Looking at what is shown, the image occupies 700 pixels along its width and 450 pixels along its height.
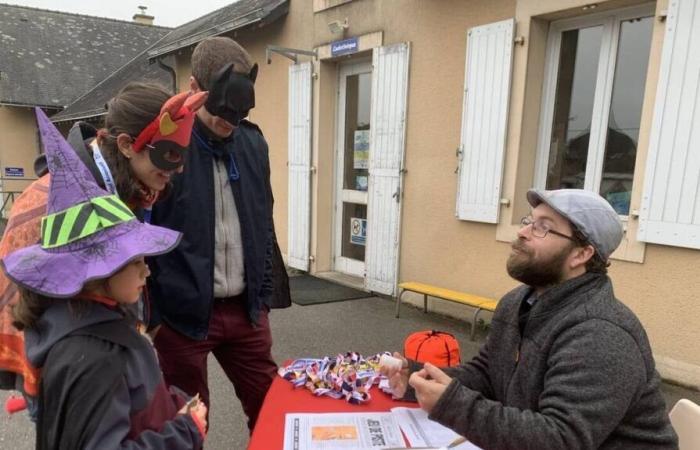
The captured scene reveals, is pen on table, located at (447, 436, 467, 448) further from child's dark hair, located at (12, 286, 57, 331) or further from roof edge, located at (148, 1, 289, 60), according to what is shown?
roof edge, located at (148, 1, 289, 60)

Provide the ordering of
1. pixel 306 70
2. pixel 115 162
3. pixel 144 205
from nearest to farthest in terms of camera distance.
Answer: pixel 115 162, pixel 144 205, pixel 306 70

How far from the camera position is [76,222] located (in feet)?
3.17

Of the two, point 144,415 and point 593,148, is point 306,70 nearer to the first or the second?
point 593,148

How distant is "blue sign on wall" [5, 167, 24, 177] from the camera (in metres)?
14.4

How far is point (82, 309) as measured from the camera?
3.23 feet

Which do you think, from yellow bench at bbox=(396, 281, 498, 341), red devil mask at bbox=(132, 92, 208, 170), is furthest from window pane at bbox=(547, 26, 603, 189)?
red devil mask at bbox=(132, 92, 208, 170)

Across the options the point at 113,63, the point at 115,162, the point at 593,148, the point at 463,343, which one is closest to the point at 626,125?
the point at 593,148

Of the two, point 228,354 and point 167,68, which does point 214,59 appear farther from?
point 167,68

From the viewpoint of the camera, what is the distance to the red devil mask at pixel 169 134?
4.21ft

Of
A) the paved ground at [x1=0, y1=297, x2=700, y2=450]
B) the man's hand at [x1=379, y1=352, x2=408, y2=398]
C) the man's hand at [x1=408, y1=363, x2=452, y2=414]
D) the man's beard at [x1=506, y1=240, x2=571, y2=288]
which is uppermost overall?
the man's beard at [x1=506, y1=240, x2=571, y2=288]

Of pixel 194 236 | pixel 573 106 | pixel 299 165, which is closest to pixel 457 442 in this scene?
pixel 194 236

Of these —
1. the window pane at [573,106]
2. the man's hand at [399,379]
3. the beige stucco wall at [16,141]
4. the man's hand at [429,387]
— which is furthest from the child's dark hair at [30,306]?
the beige stucco wall at [16,141]

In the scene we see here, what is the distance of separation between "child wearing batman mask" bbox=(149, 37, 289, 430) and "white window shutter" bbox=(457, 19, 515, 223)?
2.74 meters

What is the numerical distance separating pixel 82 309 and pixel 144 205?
1.53 ft
